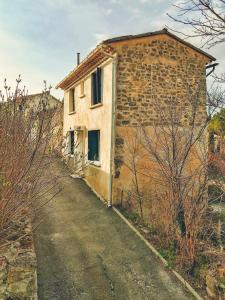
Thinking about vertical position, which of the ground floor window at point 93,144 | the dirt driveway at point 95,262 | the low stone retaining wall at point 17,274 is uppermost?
the ground floor window at point 93,144

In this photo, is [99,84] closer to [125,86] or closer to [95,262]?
[125,86]

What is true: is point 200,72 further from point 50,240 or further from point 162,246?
point 50,240

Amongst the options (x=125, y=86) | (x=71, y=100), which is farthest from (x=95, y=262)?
(x=71, y=100)

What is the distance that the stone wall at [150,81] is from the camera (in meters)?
11.4

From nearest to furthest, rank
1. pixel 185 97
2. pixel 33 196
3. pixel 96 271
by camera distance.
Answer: pixel 33 196 < pixel 96 271 < pixel 185 97

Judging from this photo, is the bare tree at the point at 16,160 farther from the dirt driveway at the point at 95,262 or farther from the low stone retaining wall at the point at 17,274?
the dirt driveway at the point at 95,262

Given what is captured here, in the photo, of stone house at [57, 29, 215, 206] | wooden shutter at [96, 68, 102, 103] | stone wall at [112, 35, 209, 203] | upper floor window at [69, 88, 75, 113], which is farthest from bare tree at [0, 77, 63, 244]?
upper floor window at [69, 88, 75, 113]

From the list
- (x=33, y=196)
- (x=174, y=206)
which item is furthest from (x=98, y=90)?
(x=33, y=196)

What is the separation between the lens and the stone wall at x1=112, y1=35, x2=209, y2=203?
37.5ft

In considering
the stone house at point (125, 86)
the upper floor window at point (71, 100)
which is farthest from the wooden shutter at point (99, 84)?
the upper floor window at point (71, 100)

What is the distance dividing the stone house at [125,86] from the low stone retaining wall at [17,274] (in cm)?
501

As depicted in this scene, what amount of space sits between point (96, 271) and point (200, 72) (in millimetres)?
10188

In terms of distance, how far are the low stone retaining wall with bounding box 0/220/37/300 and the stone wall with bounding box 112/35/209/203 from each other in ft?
18.7

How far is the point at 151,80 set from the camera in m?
12.1
